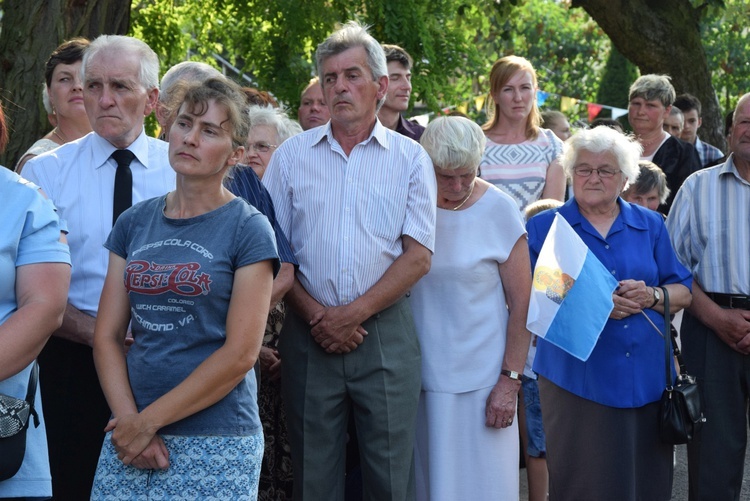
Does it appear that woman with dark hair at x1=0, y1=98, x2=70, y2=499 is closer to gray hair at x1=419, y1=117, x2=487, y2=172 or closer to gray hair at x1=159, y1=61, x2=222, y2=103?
gray hair at x1=159, y1=61, x2=222, y2=103

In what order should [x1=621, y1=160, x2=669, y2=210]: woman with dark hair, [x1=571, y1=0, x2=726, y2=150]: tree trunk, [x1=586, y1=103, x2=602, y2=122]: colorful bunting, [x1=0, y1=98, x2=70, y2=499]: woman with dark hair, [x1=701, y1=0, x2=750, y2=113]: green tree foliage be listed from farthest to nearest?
[x1=701, y1=0, x2=750, y2=113]: green tree foliage, [x1=586, y1=103, x2=602, y2=122]: colorful bunting, [x1=571, y1=0, x2=726, y2=150]: tree trunk, [x1=621, y1=160, x2=669, y2=210]: woman with dark hair, [x1=0, y1=98, x2=70, y2=499]: woman with dark hair

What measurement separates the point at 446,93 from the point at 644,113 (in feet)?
7.06

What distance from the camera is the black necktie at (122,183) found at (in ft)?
12.7

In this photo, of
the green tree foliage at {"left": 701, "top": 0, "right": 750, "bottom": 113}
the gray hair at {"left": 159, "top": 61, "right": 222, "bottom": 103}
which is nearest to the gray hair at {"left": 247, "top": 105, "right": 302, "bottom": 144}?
the gray hair at {"left": 159, "top": 61, "right": 222, "bottom": 103}

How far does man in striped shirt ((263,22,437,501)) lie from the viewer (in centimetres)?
421

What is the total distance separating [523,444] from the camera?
6.41 metres

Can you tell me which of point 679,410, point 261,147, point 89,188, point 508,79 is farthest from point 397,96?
point 89,188

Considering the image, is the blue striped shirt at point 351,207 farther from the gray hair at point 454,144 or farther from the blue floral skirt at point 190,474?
the blue floral skirt at point 190,474

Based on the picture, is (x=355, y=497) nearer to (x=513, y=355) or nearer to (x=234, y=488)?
(x=513, y=355)

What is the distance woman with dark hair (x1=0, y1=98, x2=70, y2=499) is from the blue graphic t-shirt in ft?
0.89

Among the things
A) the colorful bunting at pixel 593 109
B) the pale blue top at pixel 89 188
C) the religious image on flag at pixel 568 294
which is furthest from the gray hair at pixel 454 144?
the colorful bunting at pixel 593 109

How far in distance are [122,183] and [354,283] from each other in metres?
1.00

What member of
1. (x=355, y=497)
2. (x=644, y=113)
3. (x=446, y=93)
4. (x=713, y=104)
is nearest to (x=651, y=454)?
(x=355, y=497)

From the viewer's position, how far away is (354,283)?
13.9 ft
